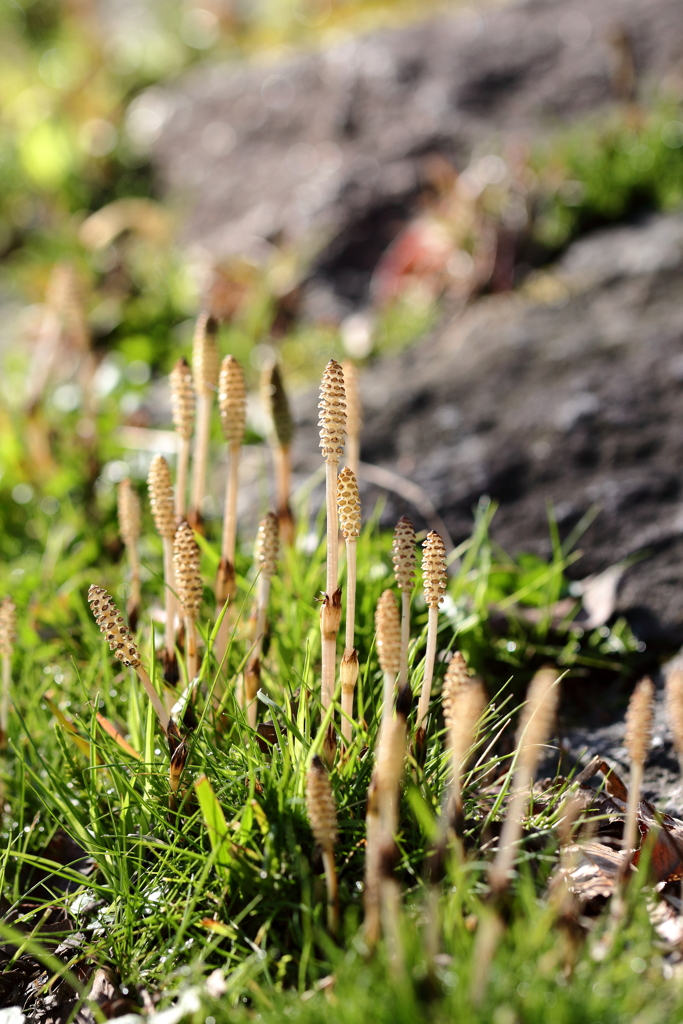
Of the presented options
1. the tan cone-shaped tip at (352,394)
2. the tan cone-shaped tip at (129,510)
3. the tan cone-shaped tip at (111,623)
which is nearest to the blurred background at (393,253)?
the tan cone-shaped tip at (352,394)

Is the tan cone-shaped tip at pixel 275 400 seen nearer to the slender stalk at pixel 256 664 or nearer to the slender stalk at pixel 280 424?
the slender stalk at pixel 280 424

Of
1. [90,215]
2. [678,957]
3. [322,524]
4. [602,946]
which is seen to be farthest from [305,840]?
[90,215]

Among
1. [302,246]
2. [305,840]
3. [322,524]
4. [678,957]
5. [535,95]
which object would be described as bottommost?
[678,957]

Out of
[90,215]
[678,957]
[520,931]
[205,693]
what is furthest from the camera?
[90,215]

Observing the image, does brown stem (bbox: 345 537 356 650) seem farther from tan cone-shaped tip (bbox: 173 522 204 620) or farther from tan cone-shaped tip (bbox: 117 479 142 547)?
tan cone-shaped tip (bbox: 117 479 142 547)

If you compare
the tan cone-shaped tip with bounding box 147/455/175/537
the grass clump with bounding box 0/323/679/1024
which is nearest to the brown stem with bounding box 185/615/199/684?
the grass clump with bounding box 0/323/679/1024

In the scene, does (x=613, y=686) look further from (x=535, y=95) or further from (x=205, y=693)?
(x=535, y=95)

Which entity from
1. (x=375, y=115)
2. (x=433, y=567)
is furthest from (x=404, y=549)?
(x=375, y=115)
